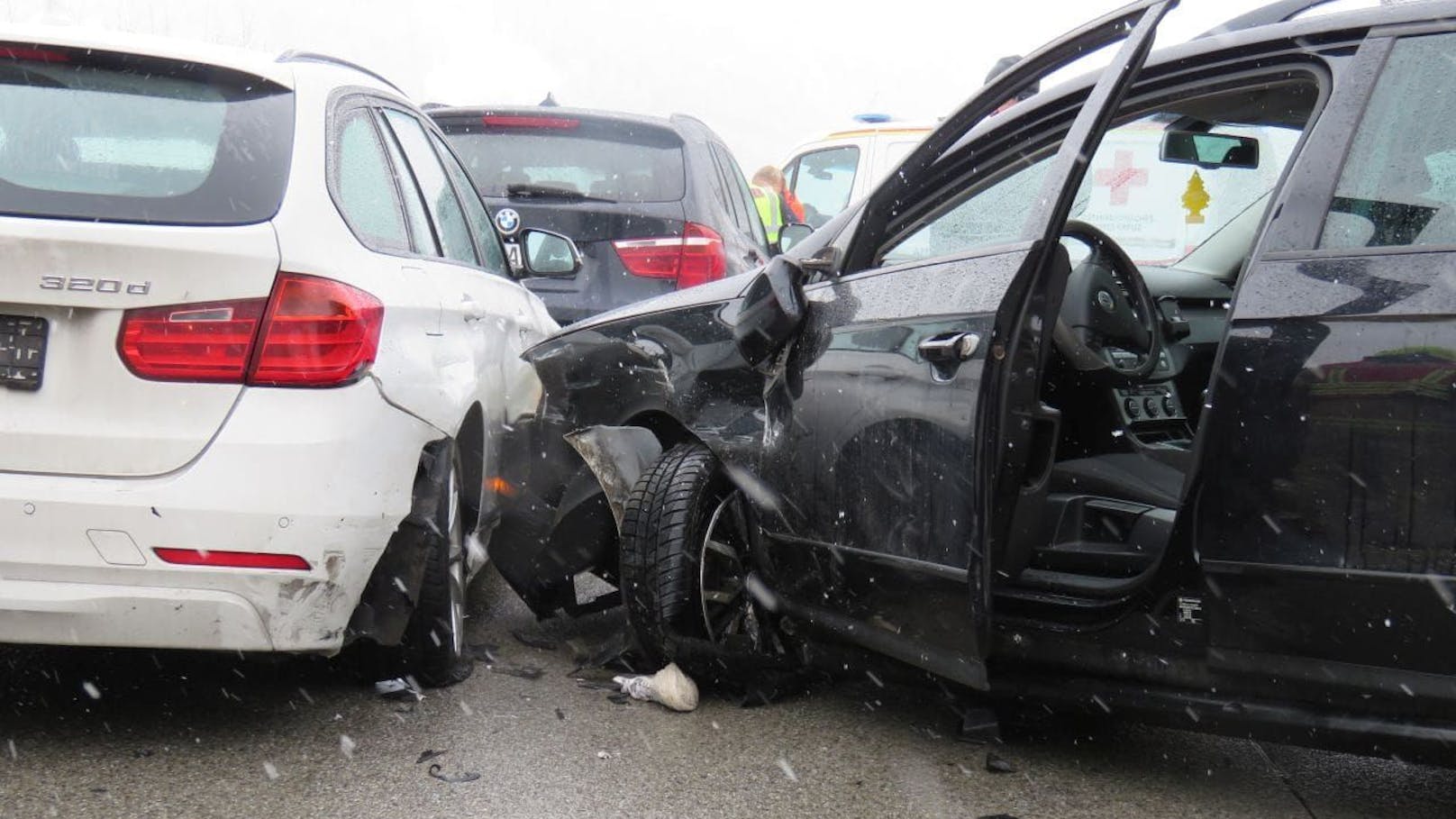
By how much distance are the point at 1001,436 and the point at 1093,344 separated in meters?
1.18

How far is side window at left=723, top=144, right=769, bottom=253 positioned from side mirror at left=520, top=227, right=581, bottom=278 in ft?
10.5

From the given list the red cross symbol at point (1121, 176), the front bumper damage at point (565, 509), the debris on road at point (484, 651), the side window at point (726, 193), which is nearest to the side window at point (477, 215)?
the front bumper damage at point (565, 509)

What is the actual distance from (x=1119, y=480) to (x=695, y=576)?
3.76 ft

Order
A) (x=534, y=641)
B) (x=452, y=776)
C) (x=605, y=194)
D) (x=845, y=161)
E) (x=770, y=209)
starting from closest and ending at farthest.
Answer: (x=452, y=776) → (x=534, y=641) → (x=605, y=194) → (x=845, y=161) → (x=770, y=209)

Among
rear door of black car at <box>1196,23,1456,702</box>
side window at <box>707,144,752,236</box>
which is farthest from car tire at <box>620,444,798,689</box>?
side window at <box>707,144,752,236</box>

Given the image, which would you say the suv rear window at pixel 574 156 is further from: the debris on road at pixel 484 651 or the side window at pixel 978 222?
the side window at pixel 978 222

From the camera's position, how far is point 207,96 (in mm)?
3574

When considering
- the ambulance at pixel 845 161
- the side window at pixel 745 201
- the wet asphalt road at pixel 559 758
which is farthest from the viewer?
the ambulance at pixel 845 161

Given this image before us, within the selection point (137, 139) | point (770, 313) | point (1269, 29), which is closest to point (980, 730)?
point (770, 313)

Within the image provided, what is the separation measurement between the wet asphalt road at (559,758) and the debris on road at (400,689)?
32mm

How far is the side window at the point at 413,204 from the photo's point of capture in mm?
4328

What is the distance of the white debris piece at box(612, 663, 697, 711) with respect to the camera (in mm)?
4066

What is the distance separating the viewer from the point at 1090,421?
4.27 meters

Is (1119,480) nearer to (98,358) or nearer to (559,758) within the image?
(559,758)
